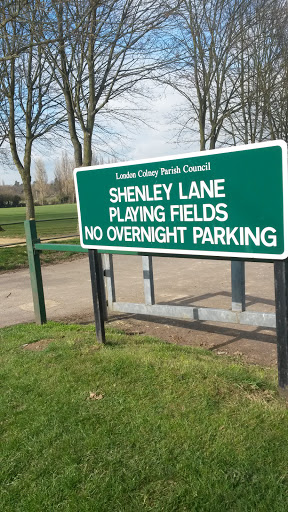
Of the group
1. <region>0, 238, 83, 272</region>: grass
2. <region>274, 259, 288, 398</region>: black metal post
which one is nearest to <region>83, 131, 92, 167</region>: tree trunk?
<region>0, 238, 83, 272</region>: grass

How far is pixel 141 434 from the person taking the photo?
8.59 feet

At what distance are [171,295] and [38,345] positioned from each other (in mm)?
2944

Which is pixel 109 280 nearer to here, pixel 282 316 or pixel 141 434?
pixel 282 316

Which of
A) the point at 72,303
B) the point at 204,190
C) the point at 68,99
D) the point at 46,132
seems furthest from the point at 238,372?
the point at 46,132

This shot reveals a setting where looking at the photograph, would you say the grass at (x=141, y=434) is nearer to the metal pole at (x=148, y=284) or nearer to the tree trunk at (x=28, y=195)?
the metal pole at (x=148, y=284)

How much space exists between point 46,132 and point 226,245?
15512 millimetres

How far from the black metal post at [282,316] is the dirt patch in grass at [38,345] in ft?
7.28

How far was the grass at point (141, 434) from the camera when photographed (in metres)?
2.14

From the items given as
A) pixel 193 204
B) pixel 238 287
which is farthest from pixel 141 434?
pixel 238 287

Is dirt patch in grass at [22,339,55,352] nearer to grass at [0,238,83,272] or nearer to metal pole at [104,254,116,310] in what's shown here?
metal pole at [104,254,116,310]

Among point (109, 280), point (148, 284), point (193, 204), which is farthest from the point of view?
point (109, 280)

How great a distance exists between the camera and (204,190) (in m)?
3.18

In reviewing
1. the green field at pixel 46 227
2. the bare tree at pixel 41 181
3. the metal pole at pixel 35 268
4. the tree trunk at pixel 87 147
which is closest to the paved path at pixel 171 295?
the metal pole at pixel 35 268

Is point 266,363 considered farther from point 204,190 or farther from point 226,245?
point 204,190
